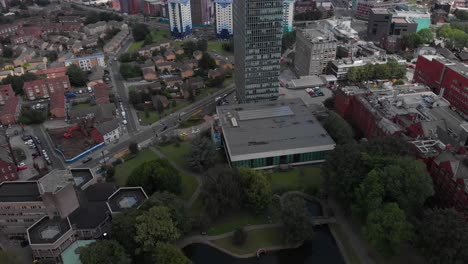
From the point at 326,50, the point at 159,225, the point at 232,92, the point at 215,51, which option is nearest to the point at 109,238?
the point at 159,225

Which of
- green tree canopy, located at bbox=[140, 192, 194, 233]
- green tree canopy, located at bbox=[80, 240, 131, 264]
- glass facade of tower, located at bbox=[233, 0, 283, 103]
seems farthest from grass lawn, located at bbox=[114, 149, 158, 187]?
glass facade of tower, located at bbox=[233, 0, 283, 103]

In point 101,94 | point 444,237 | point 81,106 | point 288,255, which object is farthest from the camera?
point 81,106

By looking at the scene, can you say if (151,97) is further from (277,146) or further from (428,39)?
(428,39)

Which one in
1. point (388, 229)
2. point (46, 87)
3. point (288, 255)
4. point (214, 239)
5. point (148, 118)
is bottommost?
point (288, 255)

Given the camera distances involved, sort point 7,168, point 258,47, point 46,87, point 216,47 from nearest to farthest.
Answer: point 7,168, point 258,47, point 46,87, point 216,47

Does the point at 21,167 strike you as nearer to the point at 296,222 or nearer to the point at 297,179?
the point at 297,179

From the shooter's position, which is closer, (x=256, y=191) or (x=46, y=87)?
(x=256, y=191)

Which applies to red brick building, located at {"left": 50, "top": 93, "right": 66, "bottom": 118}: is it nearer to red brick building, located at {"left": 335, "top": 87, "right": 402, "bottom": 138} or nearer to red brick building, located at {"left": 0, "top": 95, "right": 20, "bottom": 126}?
red brick building, located at {"left": 0, "top": 95, "right": 20, "bottom": 126}

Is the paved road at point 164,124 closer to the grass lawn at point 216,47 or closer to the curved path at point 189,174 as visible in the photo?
the curved path at point 189,174

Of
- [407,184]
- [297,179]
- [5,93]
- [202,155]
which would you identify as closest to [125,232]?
[202,155]
